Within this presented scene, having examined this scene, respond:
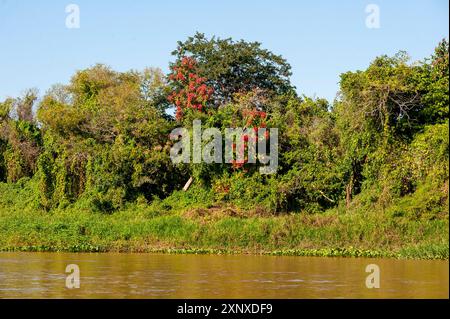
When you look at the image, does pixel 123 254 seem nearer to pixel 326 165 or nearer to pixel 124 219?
pixel 124 219

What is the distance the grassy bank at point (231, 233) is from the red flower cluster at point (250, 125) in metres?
1.93

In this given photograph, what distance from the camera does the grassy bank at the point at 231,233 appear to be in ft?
79.7

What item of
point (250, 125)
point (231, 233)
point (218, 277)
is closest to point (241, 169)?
point (250, 125)

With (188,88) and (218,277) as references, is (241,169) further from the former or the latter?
(218,277)

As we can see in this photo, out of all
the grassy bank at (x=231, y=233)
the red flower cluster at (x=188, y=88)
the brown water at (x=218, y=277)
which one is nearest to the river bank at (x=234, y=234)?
the grassy bank at (x=231, y=233)

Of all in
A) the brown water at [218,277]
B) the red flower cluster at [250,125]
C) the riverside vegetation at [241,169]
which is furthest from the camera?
the red flower cluster at [250,125]

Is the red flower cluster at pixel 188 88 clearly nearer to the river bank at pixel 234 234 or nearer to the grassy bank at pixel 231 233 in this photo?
the grassy bank at pixel 231 233

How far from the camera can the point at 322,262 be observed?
22266mm

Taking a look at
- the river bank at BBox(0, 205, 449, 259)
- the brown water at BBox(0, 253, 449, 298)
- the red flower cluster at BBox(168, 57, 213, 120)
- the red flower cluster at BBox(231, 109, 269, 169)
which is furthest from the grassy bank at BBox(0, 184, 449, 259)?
the red flower cluster at BBox(168, 57, 213, 120)

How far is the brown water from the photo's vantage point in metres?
16.2

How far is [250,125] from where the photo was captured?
3038cm

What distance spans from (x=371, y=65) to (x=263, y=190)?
19.5 feet

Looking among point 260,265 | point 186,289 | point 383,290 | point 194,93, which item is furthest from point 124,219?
point 383,290

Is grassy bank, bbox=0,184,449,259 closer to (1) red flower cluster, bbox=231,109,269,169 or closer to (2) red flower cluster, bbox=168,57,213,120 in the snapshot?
(1) red flower cluster, bbox=231,109,269,169
